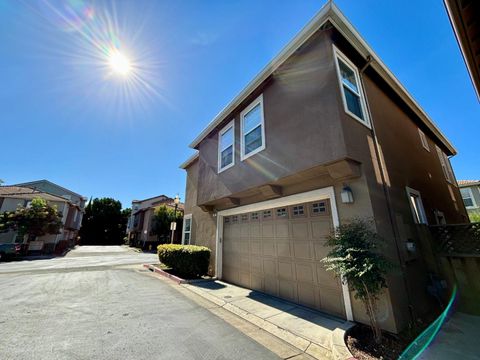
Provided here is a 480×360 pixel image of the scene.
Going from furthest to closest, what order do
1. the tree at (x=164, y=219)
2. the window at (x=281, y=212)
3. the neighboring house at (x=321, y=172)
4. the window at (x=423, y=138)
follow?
the tree at (x=164, y=219)
the window at (x=423, y=138)
the window at (x=281, y=212)
the neighboring house at (x=321, y=172)

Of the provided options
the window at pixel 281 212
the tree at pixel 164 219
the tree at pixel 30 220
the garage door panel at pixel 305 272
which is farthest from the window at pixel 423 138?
the tree at pixel 30 220

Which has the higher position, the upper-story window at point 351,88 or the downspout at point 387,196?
the upper-story window at point 351,88

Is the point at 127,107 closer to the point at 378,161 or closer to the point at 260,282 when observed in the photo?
the point at 260,282

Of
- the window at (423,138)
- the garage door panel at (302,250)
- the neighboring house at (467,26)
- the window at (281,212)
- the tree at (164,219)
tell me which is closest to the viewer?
the neighboring house at (467,26)

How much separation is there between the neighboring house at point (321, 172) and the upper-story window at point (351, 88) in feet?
0.13

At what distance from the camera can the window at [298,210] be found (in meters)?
5.71

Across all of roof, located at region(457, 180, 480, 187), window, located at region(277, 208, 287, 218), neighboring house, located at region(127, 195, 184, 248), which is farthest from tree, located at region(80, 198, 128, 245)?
roof, located at region(457, 180, 480, 187)

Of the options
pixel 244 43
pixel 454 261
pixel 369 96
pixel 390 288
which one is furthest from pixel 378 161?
pixel 244 43

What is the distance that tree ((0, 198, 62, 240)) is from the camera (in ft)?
60.8

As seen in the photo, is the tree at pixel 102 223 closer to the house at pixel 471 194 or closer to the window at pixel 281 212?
the window at pixel 281 212

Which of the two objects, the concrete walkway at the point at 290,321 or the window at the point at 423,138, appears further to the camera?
the window at the point at 423,138

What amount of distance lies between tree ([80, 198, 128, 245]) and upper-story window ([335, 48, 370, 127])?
51.7 meters

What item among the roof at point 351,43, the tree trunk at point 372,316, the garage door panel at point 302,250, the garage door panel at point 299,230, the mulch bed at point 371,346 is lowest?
the mulch bed at point 371,346

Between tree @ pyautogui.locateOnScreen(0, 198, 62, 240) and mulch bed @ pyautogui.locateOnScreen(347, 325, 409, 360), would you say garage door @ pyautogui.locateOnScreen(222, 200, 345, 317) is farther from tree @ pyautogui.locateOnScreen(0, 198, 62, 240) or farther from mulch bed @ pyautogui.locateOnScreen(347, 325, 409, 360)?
tree @ pyautogui.locateOnScreen(0, 198, 62, 240)
